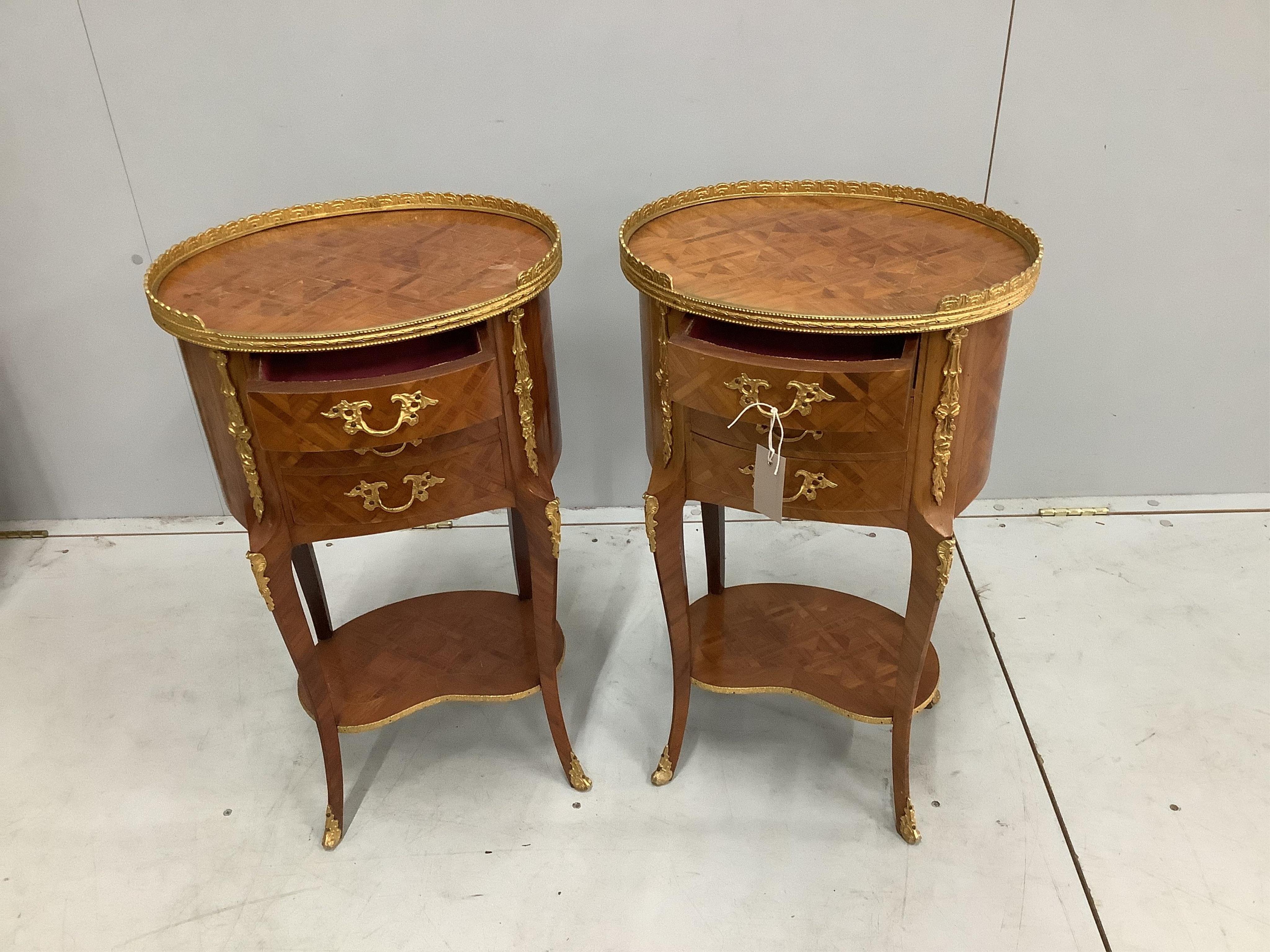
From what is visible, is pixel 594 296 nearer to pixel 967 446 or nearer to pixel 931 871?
pixel 967 446

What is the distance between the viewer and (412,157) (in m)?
2.39

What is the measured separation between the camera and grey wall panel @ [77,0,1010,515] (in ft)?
7.30

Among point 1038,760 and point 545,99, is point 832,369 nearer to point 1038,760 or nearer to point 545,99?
point 1038,760

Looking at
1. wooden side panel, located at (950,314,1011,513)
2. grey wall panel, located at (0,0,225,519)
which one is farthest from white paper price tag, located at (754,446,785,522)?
grey wall panel, located at (0,0,225,519)

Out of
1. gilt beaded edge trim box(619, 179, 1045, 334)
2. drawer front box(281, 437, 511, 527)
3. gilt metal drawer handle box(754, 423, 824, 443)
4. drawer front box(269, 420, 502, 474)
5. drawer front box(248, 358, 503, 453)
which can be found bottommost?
drawer front box(281, 437, 511, 527)

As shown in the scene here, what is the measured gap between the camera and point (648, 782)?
202 cm

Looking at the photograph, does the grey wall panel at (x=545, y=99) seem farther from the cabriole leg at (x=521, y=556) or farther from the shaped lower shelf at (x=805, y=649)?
the shaped lower shelf at (x=805, y=649)

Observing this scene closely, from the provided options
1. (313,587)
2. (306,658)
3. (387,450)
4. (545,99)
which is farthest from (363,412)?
(545,99)

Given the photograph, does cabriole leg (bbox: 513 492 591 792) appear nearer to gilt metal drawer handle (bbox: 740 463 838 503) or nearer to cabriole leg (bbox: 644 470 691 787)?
cabriole leg (bbox: 644 470 691 787)

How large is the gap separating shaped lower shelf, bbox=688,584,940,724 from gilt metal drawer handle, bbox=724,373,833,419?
720 mm

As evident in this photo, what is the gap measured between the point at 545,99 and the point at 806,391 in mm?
1273

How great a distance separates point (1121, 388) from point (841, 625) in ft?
3.93

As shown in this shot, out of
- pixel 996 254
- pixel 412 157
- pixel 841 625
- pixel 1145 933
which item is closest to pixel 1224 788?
pixel 1145 933

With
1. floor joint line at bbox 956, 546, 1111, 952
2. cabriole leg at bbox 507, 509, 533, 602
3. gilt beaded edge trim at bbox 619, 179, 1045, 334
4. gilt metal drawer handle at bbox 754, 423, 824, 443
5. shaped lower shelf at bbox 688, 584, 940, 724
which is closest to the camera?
gilt beaded edge trim at bbox 619, 179, 1045, 334
